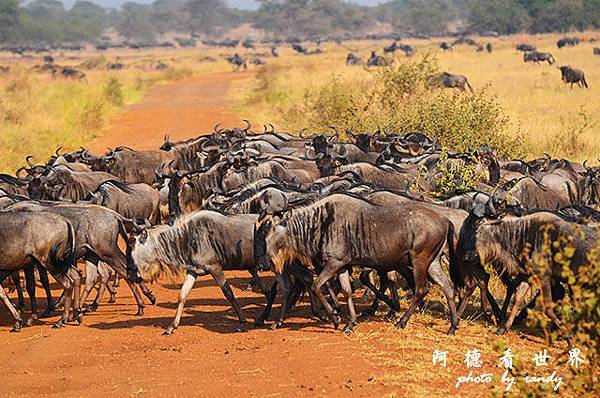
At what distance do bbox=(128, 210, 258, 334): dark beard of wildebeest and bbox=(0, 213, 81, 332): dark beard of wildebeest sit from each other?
0.69 metres

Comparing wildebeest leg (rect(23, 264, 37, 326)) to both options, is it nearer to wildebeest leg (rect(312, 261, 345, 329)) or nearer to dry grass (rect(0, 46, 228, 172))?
wildebeest leg (rect(312, 261, 345, 329))

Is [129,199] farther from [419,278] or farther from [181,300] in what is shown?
[419,278]

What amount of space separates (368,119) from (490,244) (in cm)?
1190

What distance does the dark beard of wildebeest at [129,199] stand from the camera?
1176 cm

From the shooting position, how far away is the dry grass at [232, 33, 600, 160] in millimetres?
18750

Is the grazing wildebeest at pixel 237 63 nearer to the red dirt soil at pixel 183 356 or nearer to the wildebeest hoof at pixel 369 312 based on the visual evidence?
the red dirt soil at pixel 183 356

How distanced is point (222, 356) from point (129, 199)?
4.73 meters

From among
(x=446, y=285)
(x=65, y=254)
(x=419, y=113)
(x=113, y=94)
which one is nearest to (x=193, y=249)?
(x=65, y=254)

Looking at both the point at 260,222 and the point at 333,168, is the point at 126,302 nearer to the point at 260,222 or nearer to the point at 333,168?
the point at 260,222

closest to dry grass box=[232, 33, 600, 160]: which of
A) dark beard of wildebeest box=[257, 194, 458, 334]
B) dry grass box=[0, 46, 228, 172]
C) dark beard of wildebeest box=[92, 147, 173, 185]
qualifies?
dry grass box=[0, 46, 228, 172]

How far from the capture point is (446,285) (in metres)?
8.36

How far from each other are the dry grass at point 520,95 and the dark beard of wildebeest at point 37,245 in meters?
11.6

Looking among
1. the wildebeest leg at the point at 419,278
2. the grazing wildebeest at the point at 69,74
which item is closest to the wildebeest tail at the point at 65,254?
the wildebeest leg at the point at 419,278

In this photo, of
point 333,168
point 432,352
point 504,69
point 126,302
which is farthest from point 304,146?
point 504,69
